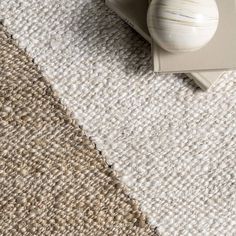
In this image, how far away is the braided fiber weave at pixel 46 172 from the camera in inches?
18.8

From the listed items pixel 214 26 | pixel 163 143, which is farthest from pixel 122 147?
pixel 214 26

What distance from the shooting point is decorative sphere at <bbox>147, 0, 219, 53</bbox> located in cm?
42

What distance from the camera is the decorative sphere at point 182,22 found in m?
0.42

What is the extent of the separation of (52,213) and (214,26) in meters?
0.22

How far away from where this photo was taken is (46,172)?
1.58 feet

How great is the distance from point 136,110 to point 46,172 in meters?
0.10

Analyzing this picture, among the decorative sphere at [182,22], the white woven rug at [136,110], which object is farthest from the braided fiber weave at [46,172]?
the decorative sphere at [182,22]

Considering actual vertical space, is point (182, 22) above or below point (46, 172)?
above

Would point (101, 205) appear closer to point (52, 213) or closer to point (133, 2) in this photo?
point (52, 213)

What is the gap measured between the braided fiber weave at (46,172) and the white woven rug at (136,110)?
0.04 feet

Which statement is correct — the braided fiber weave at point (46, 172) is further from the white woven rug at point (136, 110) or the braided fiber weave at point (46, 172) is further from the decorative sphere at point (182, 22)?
the decorative sphere at point (182, 22)

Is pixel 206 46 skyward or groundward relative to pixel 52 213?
skyward

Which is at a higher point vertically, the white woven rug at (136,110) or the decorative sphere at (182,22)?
the decorative sphere at (182,22)

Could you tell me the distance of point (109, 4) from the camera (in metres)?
0.48
